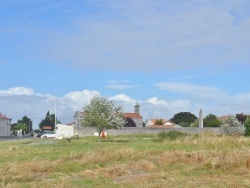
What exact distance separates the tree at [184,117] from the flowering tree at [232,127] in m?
79.7

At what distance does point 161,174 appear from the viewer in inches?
611

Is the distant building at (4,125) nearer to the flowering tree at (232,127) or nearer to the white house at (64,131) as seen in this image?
the white house at (64,131)

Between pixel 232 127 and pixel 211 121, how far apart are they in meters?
44.8

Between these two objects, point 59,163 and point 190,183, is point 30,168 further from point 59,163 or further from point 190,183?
point 190,183

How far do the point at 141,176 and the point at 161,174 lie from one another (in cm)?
80

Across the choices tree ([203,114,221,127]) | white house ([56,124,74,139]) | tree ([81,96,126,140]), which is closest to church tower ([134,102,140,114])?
tree ([203,114,221,127])

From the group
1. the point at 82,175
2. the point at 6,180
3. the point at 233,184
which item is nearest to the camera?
the point at 233,184

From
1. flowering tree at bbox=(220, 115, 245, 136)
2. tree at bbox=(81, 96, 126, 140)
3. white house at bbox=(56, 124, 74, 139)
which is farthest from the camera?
white house at bbox=(56, 124, 74, 139)

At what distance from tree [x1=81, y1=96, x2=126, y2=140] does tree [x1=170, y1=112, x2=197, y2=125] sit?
88.0m

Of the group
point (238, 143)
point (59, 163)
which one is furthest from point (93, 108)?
point (59, 163)

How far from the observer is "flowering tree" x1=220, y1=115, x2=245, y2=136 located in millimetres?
59263

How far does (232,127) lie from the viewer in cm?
6081

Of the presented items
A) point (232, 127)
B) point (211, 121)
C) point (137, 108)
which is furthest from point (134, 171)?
point (137, 108)

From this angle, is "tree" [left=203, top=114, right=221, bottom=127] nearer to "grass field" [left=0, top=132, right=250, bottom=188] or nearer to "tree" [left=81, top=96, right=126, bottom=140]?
"tree" [left=81, top=96, right=126, bottom=140]
